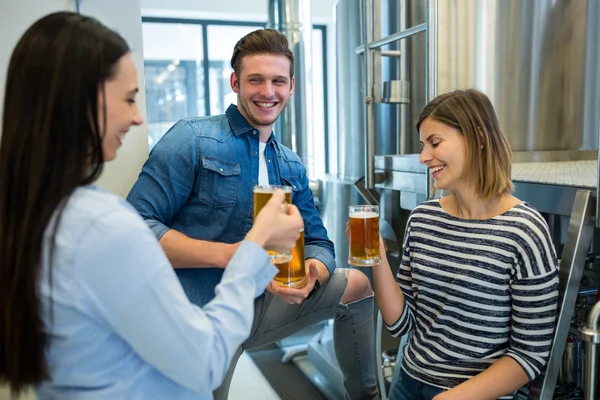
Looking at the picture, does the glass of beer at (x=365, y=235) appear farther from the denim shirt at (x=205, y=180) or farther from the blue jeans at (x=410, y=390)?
the denim shirt at (x=205, y=180)

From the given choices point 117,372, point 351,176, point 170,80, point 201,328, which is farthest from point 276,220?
point 170,80

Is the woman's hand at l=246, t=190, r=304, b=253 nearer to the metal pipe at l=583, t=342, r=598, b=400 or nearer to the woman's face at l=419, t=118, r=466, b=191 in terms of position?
the woman's face at l=419, t=118, r=466, b=191

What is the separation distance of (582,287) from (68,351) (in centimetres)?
155

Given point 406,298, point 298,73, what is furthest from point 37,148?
point 298,73

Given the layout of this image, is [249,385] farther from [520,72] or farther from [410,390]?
[520,72]

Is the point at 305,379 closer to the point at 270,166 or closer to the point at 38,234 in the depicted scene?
the point at 270,166

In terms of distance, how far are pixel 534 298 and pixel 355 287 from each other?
777 millimetres

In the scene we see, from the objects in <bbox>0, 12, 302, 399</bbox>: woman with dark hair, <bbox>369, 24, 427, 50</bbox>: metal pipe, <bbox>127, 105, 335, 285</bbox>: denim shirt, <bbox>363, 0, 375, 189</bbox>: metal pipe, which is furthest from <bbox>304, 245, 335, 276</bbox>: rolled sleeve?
<bbox>0, 12, 302, 399</bbox>: woman with dark hair

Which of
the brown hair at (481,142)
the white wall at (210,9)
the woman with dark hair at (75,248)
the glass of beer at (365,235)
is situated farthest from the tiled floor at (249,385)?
the white wall at (210,9)

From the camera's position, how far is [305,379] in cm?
297

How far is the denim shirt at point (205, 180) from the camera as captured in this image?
1747 millimetres

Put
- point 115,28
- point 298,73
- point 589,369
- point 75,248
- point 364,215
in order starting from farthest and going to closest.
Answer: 1. point 298,73
2. point 115,28
3. point 364,215
4. point 589,369
5. point 75,248

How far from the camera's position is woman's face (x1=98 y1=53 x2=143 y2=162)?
0.91 metres

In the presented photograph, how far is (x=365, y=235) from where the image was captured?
1.43 metres
